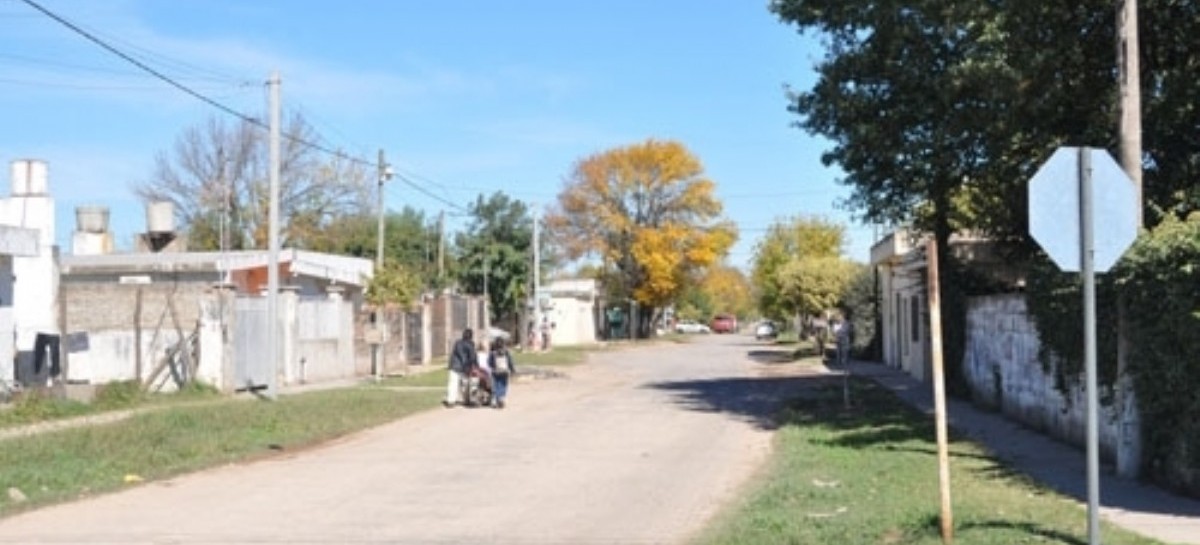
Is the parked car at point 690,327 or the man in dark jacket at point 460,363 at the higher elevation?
the parked car at point 690,327

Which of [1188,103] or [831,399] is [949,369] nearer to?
[831,399]

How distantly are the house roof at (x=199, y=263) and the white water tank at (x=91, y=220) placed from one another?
13.1 ft

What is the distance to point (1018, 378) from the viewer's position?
2211 centimetres

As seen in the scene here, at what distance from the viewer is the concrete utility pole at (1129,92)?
47.6 ft

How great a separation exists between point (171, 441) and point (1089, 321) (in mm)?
13997

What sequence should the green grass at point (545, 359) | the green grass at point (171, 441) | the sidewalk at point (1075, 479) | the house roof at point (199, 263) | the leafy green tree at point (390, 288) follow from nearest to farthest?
the sidewalk at point (1075, 479)
the green grass at point (171, 441)
the house roof at point (199, 263)
the leafy green tree at point (390, 288)
the green grass at point (545, 359)

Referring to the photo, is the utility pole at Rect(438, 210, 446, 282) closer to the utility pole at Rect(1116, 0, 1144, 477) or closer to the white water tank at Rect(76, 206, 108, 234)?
the white water tank at Rect(76, 206, 108, 234)

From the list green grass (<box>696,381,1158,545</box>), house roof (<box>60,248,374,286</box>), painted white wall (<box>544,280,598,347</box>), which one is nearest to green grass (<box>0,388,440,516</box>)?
green grass (<box>696,381,1158,545</box>)

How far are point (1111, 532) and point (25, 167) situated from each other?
25394 millimetres

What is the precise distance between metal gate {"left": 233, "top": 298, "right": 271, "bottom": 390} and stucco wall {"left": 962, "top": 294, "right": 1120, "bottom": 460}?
47.7ft

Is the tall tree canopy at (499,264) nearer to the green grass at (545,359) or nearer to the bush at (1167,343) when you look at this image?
the green grass at (545,359)

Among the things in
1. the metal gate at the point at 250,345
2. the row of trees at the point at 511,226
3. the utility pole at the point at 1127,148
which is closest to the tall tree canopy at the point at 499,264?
the row of trees at the point at 511,226

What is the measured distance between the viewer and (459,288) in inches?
3036

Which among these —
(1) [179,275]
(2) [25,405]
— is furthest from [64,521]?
(1) [179,275]
